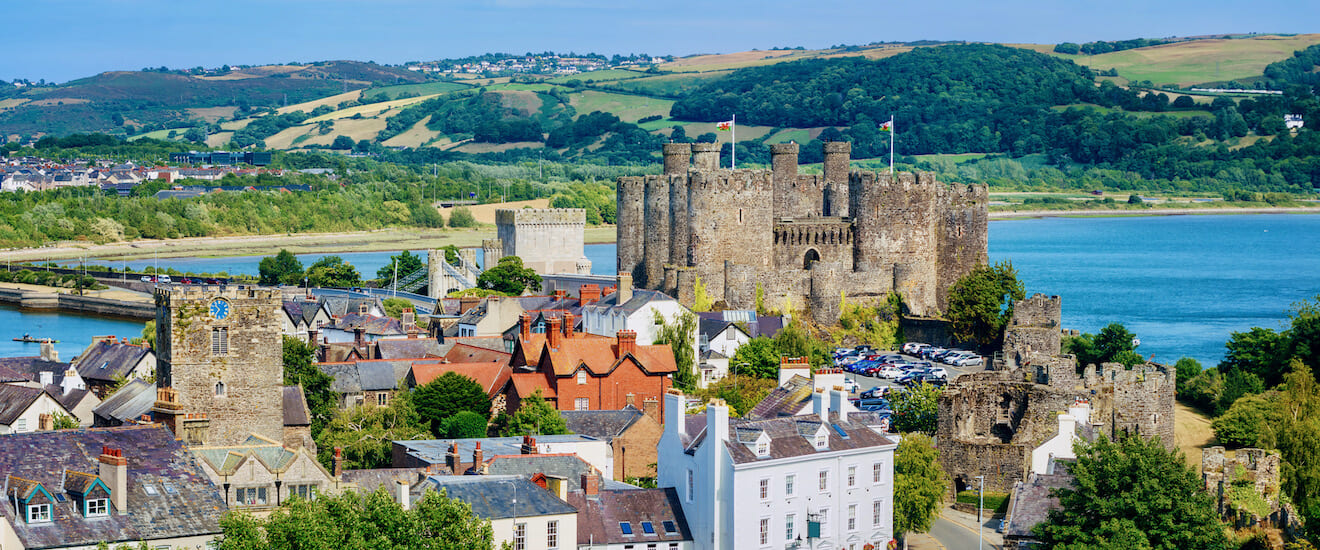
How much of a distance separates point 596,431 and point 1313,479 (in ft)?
43.8

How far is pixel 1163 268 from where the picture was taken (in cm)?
12619

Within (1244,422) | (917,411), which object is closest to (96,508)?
(917,411)

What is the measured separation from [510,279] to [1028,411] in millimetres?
32867

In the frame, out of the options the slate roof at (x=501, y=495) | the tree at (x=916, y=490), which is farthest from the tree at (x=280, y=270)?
the slate roof at (x=501, y=495)

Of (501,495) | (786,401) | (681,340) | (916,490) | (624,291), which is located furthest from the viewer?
(624,291)

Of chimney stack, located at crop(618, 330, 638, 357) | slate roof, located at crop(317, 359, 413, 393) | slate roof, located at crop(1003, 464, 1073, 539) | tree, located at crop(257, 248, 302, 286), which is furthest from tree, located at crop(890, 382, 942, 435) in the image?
tree, located at crop(257, 248, 302, 286)

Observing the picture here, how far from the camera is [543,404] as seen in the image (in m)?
38.6

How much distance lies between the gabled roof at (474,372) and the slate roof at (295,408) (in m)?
5.79

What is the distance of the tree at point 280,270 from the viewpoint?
91.2 meters

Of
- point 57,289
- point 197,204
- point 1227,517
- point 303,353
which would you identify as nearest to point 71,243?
point 197,204

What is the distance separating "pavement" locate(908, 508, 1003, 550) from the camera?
31.2m

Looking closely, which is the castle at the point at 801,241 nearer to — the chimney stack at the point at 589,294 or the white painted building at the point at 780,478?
the chimney stack at the point at 589,294

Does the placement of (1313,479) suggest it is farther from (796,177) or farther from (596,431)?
(796,177)

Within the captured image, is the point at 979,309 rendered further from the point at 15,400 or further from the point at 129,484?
the point at 129,484
